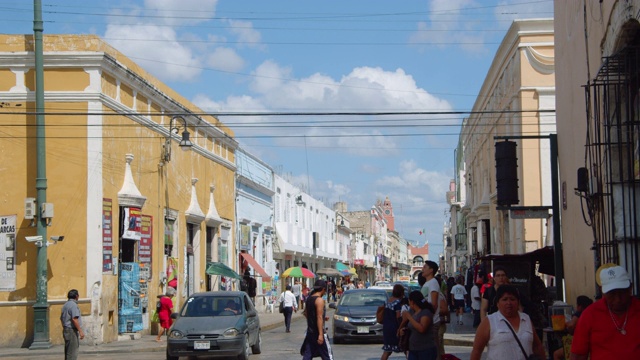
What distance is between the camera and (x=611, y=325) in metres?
6.59

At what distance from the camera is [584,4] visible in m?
14.4

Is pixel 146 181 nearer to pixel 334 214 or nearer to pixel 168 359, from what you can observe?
pixel 168 359

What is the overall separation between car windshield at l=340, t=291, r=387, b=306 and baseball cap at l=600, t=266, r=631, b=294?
710 inches

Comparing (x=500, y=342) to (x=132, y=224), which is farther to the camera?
(x=132, y=224)

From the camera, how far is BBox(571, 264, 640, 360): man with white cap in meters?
6.51

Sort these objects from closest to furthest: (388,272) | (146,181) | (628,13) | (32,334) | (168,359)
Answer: (628,13)
(168,359)
(32,334)
(146,181)
(388,272)

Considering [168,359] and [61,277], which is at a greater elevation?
[61,277]

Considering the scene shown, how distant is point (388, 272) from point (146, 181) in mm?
119035

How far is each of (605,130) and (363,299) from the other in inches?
534

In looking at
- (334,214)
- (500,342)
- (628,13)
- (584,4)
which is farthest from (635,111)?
(334,214)

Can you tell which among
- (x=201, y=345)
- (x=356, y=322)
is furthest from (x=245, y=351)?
(x=356, y=322)

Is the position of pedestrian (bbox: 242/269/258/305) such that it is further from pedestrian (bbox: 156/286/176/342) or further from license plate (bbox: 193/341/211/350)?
license plate (bbox: 193/341/211/350)

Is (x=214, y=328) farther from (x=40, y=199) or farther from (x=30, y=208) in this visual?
(x=30, y=208)

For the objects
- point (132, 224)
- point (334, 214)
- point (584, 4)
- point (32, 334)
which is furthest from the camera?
point (334, 214)
